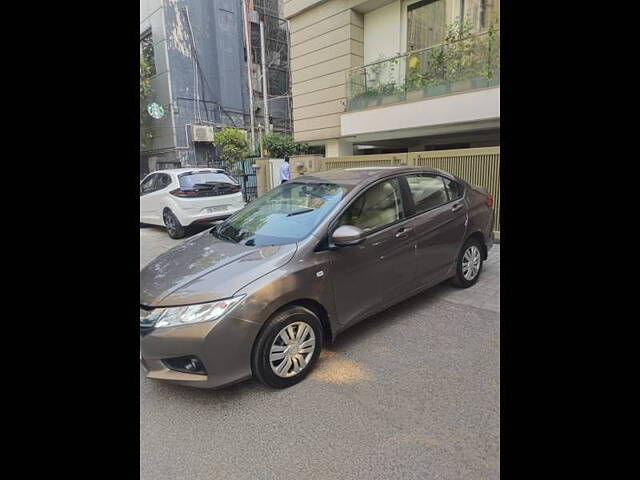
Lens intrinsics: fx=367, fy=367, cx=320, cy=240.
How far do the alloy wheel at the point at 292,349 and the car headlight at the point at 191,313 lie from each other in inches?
14.3

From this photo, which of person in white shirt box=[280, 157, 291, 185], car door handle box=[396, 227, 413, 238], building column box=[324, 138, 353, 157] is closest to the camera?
car door handle box=[396, 227, 413, 238]

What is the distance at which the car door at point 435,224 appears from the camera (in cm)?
289

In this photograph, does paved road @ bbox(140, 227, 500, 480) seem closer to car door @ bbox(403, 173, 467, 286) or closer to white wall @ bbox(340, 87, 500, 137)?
car door @ bbox(403, 173, 467, 286)

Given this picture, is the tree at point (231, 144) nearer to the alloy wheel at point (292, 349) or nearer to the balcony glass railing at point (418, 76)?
the alloy wheel at point (292, 349)

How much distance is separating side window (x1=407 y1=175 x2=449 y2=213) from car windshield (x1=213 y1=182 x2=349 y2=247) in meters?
0.65

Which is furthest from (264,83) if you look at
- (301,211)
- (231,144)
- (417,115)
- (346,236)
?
(417,115)

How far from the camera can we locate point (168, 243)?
10.1 ft

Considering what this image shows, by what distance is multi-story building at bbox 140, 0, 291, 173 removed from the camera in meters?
1.05

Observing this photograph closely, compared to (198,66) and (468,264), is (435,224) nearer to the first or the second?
(468,264)

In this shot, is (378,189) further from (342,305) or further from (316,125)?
(316,125)

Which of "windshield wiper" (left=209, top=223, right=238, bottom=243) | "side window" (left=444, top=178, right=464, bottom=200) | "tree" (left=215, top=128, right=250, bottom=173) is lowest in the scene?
"windshield wiper" (left=209, top=223, right=238, bottom=243)

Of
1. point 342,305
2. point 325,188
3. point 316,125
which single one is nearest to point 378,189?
point 325,188

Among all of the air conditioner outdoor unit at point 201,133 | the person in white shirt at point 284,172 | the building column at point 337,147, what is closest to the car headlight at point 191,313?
the air conditioner outdoor unit at point 201,133

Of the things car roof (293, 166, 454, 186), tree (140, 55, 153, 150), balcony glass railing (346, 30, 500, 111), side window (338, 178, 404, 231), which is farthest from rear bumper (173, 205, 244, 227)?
tree (140, 55, 153, 150)
